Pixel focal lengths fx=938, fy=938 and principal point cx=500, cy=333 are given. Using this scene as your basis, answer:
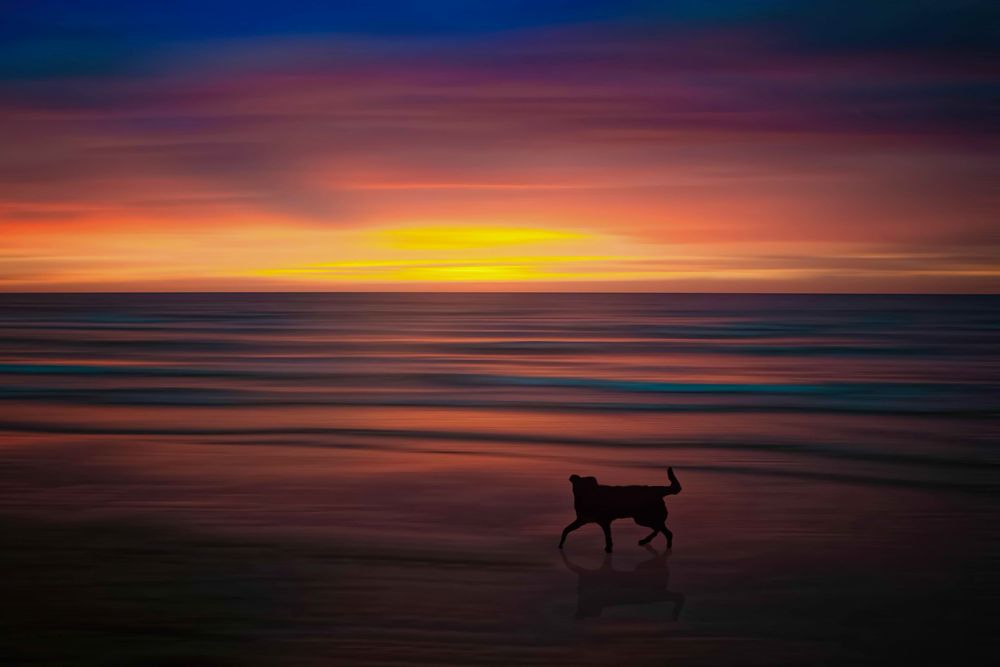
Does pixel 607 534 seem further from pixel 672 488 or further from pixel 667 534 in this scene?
pixel 672 488

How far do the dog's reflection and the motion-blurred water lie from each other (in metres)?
0.11

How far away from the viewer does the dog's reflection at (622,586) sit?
22.5 ft

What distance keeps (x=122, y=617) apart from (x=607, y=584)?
3.54 m

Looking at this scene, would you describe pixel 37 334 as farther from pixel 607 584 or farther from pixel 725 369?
pixel 607 584

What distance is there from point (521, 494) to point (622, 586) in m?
3.50

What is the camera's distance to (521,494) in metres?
10.7

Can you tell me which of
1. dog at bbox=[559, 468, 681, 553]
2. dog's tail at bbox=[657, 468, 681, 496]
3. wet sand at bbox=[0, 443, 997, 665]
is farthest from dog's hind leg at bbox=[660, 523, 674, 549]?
dog's tail at bbox=[657, 468, 681, 496]

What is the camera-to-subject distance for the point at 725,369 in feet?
103

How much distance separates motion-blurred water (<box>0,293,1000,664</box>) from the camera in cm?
649

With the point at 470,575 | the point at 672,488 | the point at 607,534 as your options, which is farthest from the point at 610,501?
the point at 470,575

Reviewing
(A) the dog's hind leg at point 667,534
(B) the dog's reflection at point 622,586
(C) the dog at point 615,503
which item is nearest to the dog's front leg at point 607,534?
(C) the dog at point 615,503

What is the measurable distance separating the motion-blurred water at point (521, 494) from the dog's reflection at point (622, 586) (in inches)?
4.5

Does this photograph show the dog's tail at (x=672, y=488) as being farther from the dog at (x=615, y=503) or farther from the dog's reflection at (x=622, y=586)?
the dog's reflection at (x=622, y=586)

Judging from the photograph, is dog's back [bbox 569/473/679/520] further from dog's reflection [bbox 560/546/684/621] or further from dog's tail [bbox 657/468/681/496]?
dog's reflection [bbox 560/546/684/621]
